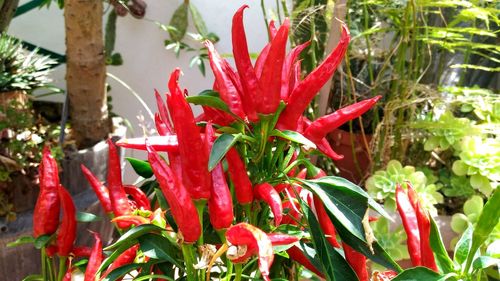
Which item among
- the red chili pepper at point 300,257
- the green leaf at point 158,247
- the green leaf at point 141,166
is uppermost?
the green leaf at point 141,166

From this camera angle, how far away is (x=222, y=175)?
0.55 metres

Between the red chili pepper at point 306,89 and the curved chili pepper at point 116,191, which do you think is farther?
the curved chili pepper at point 116,191

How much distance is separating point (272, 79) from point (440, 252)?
23 cm

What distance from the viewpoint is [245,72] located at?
1.82 ft

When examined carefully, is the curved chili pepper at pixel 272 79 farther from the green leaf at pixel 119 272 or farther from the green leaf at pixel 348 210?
the green leaf at pixel 119 272

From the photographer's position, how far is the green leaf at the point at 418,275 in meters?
0.49

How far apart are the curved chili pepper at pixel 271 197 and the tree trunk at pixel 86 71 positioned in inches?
31.8

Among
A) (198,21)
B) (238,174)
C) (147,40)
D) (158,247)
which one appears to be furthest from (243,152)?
(147,40)

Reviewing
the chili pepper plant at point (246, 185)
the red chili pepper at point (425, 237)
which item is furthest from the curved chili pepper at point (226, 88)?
the red chili pepper at point (425, 237)

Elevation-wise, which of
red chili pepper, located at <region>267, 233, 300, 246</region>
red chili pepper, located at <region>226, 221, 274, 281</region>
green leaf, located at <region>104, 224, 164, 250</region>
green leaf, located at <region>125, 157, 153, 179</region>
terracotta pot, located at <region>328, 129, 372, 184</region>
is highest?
green leaf, located at <region>125, 157, 153, 179</region>

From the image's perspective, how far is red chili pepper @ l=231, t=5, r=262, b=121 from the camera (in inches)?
21.4

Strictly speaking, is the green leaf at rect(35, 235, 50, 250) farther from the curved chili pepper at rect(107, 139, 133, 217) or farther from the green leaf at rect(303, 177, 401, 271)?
the green leaf at rect(303, 177, 401, 271)

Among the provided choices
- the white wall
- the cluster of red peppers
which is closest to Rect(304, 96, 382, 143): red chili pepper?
the cluster of red peppers

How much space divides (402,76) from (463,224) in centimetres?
39
